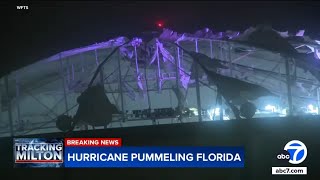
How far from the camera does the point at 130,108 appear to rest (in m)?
4.05

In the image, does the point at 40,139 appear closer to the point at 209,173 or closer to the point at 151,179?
the point at 151,179

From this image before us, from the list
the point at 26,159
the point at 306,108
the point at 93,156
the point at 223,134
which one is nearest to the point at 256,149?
the point at 223,134

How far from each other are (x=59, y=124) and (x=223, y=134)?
5.63 feet

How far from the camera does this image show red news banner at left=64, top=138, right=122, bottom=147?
12.1ft

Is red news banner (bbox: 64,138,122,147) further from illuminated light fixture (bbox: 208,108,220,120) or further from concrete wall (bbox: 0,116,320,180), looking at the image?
illuminated light fixture (bbox: 208,108,220,120)

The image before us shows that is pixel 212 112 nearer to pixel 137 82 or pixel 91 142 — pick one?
pixel 137 82

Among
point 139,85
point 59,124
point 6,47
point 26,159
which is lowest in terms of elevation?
point 26,159

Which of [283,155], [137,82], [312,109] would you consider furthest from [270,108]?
[137,82]

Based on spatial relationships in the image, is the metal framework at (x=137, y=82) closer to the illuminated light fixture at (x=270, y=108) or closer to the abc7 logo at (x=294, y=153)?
the illuminated light fixture at (x=270, y=108)

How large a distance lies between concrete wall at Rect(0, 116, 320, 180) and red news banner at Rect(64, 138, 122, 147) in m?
0.11

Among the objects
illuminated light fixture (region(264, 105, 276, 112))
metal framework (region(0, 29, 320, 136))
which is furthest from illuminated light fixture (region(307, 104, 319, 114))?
illuminated light fixture (region(264, 105, 276, 112))

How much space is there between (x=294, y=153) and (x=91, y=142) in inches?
78.5

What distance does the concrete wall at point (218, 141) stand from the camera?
12.2 ft

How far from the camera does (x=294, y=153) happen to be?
3.65 metres
